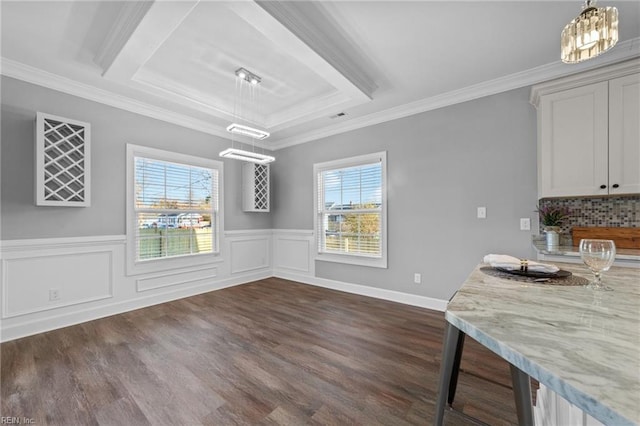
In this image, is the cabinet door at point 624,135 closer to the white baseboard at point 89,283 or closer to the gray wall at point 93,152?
the white baseboard at point 89,283

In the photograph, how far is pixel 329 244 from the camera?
4.47m

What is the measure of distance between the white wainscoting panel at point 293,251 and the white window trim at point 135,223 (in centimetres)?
112

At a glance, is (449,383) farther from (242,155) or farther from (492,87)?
(492,87)

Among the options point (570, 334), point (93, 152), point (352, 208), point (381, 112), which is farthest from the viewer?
point (352, 208)

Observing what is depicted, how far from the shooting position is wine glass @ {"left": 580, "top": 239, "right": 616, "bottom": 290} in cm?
96

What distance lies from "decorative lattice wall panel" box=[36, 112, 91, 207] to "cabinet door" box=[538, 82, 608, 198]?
15.6 ft

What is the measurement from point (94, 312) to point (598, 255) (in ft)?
14.2

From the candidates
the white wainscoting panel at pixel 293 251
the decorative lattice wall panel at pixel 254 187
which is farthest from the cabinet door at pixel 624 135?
the decorative lattice wall panel at pixel 254 187

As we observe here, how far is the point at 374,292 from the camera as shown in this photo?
3.82 metres

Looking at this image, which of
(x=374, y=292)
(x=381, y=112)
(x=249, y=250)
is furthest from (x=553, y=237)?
(x=249, y=250)

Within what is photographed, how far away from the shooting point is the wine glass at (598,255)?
0.96 metres

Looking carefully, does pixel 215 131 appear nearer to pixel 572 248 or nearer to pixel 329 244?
pixel 329 244

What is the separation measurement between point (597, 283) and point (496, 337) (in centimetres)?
76

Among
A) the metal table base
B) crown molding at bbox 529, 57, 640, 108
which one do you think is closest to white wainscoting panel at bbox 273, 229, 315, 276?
crown molding at bbox 529, 57, 640, 108
